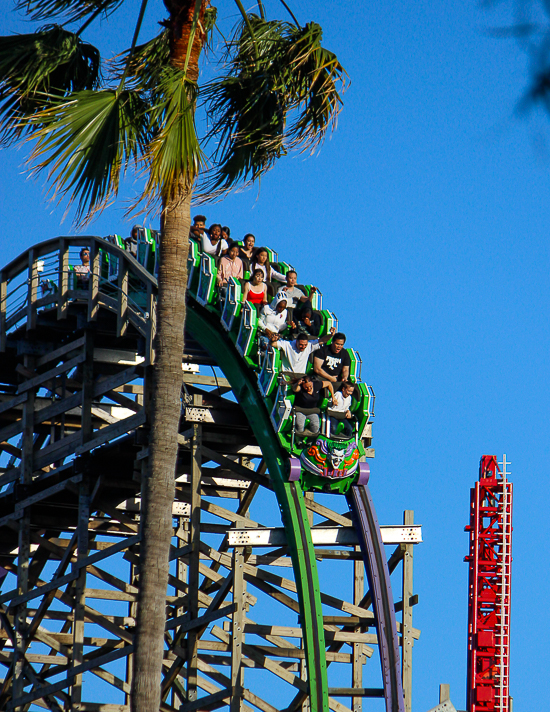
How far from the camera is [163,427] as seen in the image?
10.3 m

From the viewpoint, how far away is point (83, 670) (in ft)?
53.0

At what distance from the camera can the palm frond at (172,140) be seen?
1017cm

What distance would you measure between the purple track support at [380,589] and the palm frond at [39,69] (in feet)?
24.3

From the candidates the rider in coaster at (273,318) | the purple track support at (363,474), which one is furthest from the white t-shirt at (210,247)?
the purple track support at (363,474)

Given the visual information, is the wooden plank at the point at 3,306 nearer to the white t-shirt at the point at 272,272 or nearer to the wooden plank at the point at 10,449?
the wooden plank at the point at 10,449

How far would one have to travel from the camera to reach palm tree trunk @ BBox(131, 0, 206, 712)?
381 inches

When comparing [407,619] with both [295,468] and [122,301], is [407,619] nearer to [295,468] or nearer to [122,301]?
[295,468]

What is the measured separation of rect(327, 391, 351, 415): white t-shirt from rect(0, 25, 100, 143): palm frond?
6.30 m

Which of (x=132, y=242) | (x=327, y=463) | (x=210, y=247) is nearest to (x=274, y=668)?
(x=327, y=463)

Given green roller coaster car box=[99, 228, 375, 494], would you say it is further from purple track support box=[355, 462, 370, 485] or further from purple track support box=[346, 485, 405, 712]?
purple track support box=[346, 485, 405, 712]

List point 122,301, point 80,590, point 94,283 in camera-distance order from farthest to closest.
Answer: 1. point 94,283
2. point 80,590
3. point 122,301

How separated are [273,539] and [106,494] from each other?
353cm

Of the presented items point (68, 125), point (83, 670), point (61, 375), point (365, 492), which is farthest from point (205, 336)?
point (68, 125)

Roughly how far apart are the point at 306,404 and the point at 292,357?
0.88 metres
